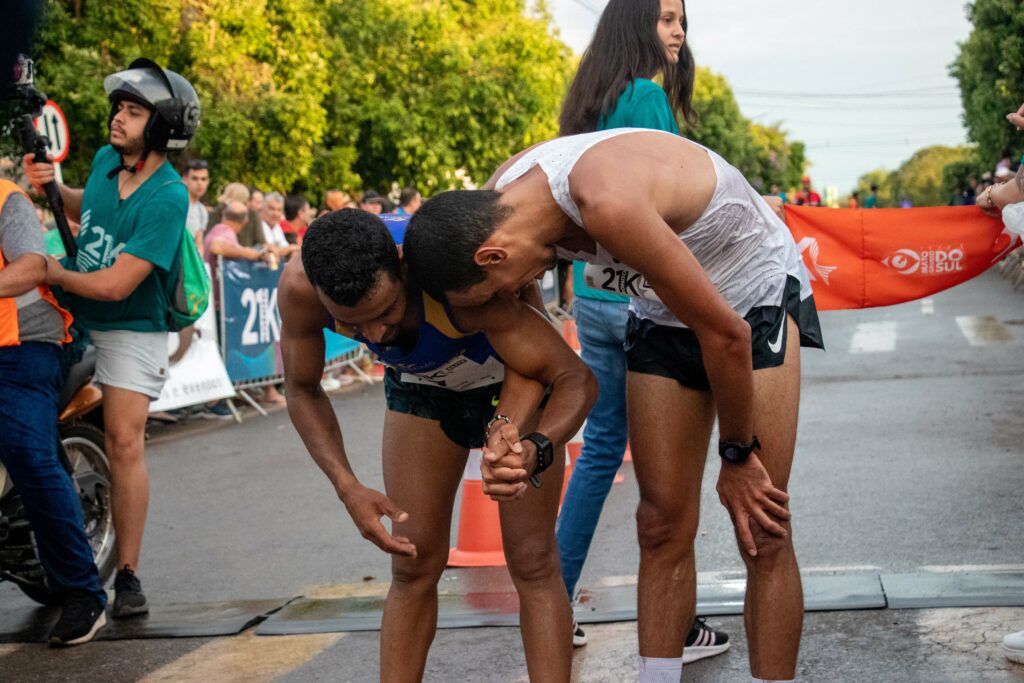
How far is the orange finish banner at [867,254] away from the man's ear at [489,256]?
2721 millimetres

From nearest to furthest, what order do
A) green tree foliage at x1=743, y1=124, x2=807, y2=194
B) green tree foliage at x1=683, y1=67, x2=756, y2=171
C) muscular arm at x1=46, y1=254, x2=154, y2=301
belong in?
muscular arm at x1=46, y1=254, x2=154, y2=301, green tree foliage at x1=683, y1=67, x2=756, y2=171, green tree foliage at x1=743, y1=124, x2=807, y2=194

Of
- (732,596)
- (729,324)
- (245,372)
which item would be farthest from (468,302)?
(245,372)

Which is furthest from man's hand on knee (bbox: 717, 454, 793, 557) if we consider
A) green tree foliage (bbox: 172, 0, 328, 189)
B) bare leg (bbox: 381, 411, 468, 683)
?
green tree foliage (bbox: 172, 0, 328, 189)

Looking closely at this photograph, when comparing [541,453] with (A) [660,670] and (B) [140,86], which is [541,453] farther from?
(B) [140,86]

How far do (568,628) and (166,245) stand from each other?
2641 millimetres

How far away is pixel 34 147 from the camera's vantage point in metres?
5.58

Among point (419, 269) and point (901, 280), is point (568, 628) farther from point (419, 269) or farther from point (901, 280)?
point (901, 280)

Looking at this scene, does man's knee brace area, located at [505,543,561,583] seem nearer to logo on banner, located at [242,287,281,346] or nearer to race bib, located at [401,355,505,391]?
race bib, located at [401,355,505,391]

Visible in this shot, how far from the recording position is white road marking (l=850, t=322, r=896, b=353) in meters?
14.2

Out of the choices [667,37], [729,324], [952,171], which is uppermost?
[667,37]

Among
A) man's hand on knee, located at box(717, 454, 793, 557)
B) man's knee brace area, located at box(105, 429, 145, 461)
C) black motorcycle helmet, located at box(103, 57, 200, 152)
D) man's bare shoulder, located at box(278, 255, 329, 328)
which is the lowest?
man's knee brace area, located at box(105, 429, 145, 461)

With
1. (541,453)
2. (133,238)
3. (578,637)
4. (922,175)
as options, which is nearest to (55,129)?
(133,238)

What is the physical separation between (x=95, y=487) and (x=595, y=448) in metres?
2.53

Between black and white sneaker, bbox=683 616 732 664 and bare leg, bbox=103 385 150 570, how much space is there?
91.5 inches
